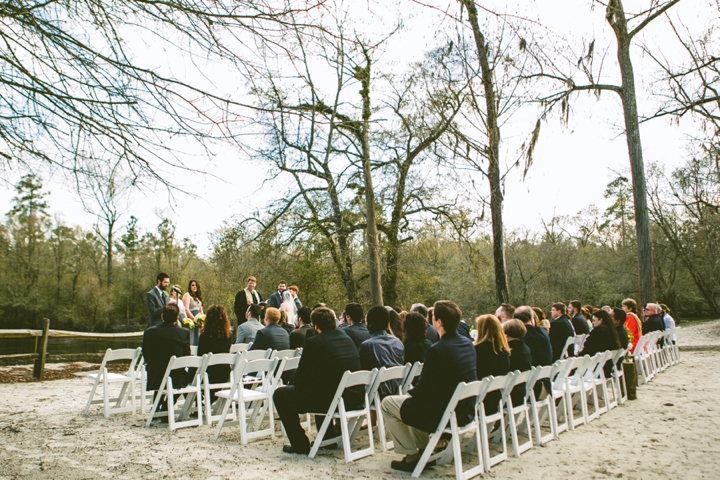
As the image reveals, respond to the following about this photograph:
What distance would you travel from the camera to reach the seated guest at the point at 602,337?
7.12 meters

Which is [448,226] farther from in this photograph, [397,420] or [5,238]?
[5,238]

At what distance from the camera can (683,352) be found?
48.4ft

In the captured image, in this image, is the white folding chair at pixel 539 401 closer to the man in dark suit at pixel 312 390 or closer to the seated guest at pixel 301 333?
the man in dark suit at pixel 312 390

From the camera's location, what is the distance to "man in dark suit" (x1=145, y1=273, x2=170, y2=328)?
8023mm

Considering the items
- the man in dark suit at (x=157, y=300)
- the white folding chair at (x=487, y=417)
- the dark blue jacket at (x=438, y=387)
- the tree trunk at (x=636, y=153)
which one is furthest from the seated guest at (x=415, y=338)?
the tree trunk at (x=636, y=153)

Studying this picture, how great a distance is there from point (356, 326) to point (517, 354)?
193cm

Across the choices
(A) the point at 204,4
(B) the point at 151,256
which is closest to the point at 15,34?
(A) the point at 204,4

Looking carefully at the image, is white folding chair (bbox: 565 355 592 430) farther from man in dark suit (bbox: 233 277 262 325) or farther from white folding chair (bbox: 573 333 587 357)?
man in dark suit (bbox: 233 277 262 325)

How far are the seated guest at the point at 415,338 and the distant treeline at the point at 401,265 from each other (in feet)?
25.1

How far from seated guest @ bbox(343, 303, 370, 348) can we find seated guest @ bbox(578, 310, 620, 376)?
3.25m

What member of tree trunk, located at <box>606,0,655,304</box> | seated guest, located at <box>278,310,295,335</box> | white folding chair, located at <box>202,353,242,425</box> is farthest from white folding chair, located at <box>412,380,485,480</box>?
tree trunk, located at <box>606,0,655,304</box>

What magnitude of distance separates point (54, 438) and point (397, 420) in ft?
11.8

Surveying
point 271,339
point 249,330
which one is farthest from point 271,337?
point 249,330

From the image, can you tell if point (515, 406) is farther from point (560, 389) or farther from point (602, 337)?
point (602, 337)
